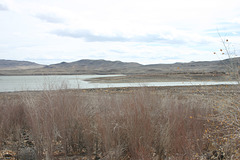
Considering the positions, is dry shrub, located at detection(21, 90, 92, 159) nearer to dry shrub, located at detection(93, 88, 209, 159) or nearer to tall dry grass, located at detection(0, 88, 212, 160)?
tall dry grass, located at detection(0, 88, 212, 160)

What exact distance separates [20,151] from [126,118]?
11.6 ft

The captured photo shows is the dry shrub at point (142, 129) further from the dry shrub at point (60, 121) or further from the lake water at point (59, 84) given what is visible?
the lake water at point (59, 84)

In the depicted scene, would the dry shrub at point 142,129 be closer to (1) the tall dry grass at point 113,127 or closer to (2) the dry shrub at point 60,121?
(1) the tall dry grass at point 113,127

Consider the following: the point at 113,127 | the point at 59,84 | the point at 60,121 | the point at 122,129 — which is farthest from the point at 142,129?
the point at 59,84

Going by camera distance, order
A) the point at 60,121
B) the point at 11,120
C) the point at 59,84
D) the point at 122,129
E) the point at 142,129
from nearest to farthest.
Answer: the point at 142,129 → the point at 122,129 → the point at 60,121 → the point at 59,84 → the point at 11,120

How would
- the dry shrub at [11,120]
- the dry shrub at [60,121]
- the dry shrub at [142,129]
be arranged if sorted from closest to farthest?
the dry shrub at [142,129] < the dry shrub at [60,121] < the dry shrub at [11,120]

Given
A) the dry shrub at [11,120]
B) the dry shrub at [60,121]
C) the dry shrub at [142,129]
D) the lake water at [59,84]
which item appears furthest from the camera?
the dry shrub at [11,120]

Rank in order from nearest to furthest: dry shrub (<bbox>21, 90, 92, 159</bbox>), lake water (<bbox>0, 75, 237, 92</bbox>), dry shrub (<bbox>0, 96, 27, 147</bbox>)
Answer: dry shrub (<bbox>21, 90, 92, 159</bbox>) < lake water (<bbox>0, 75, 237, 92</bbox>) < dry shrub (<bbox>0, 96, 27, 147</bbox>)

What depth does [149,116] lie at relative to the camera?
19.4 feet

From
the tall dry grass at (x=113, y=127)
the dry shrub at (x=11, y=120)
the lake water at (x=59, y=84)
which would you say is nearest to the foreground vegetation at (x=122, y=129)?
the tall dry grass at (x=113, y=127)

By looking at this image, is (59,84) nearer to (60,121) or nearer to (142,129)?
(60,121)

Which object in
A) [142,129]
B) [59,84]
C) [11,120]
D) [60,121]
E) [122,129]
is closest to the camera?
[142,129]

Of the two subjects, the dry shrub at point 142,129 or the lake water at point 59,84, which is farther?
the lake water at point 59,84

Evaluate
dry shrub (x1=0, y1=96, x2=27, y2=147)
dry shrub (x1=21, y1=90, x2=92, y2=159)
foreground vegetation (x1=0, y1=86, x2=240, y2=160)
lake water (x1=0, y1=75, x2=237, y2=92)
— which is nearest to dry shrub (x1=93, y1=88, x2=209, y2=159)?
foreground vegetation (x1=0, y1=86, x2=240, y2=160)
